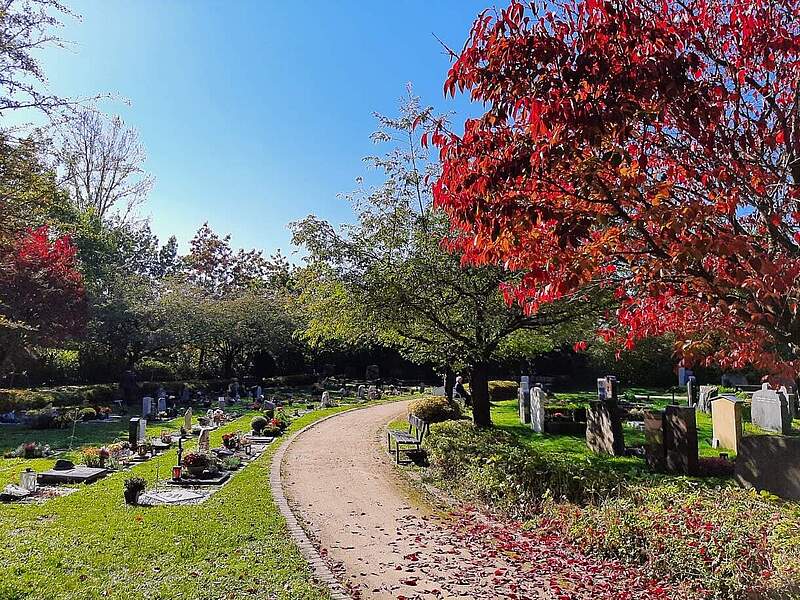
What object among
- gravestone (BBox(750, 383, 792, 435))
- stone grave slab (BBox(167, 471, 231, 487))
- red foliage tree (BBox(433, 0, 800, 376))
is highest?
red foliage tree (BBox(433, 0, 800, 376))

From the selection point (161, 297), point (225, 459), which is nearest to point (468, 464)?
point (225, 459)

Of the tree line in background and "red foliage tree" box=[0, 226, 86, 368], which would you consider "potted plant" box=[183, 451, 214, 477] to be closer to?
the tree line in background

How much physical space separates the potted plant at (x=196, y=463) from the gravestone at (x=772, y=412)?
14589mm

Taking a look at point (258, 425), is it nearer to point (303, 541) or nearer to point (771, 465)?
point (303, 541)

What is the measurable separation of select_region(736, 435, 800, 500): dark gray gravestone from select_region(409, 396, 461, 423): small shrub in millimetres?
11064

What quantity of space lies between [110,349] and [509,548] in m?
31.4

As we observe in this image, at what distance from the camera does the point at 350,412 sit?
28.0 metres

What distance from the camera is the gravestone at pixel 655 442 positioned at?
38.4 feet

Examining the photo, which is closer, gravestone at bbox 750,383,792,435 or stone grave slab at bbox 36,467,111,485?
stone grave slab at bbox 36,467,111,485

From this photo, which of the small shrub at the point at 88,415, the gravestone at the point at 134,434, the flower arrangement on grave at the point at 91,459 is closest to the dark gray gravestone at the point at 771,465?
the flower arrangement on grave at the point at 91,459

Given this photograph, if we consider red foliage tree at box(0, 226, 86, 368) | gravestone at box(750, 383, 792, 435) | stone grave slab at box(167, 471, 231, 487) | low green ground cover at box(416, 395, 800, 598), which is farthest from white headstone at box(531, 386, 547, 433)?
red foliage tree at box(0, 226, 86, 368)

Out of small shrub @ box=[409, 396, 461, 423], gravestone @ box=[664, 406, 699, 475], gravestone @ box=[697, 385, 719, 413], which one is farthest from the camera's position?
gravestone @ box=[697, 385, 719, 413]

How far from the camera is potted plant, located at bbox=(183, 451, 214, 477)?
42.0 ft

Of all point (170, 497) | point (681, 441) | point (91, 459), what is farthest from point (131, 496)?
point (681, 441)
